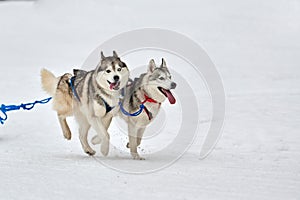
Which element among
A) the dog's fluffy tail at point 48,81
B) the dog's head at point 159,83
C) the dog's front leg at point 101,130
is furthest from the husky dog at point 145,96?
the dog's fluffy tail at point 48,81

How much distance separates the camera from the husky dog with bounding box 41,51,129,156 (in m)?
5.64

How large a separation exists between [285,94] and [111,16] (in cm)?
1070

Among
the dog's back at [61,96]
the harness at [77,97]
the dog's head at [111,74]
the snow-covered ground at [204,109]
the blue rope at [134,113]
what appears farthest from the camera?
the dog's back at [61,96]

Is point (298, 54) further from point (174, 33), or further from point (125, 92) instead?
point (125, 92)

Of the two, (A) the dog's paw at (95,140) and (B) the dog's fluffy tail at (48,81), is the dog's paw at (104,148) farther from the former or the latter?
(B) the dog's fluffy tail at (48,81)

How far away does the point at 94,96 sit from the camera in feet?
19.0

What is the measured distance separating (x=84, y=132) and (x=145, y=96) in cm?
90

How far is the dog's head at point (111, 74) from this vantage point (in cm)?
558

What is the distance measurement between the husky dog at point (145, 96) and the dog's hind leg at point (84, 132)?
0.50 metres

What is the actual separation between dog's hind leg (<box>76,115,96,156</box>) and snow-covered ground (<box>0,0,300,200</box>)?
17 centimetres

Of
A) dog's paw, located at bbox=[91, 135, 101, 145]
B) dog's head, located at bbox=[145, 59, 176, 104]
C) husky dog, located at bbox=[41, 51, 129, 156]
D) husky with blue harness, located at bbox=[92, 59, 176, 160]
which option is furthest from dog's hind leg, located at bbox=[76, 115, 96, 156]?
dog's head, located at bbox=[145, 59, 176, 104]

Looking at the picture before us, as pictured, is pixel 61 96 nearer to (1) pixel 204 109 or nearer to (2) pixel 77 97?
(2) pixel 77 97

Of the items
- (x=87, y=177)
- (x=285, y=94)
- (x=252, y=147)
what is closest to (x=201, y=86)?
(x=285, y=94)

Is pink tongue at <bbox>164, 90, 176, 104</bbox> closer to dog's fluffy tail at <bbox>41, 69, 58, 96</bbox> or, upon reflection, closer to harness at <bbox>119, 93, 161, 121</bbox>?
harness at <bbox>119, 93, 161, 121</bbox>
